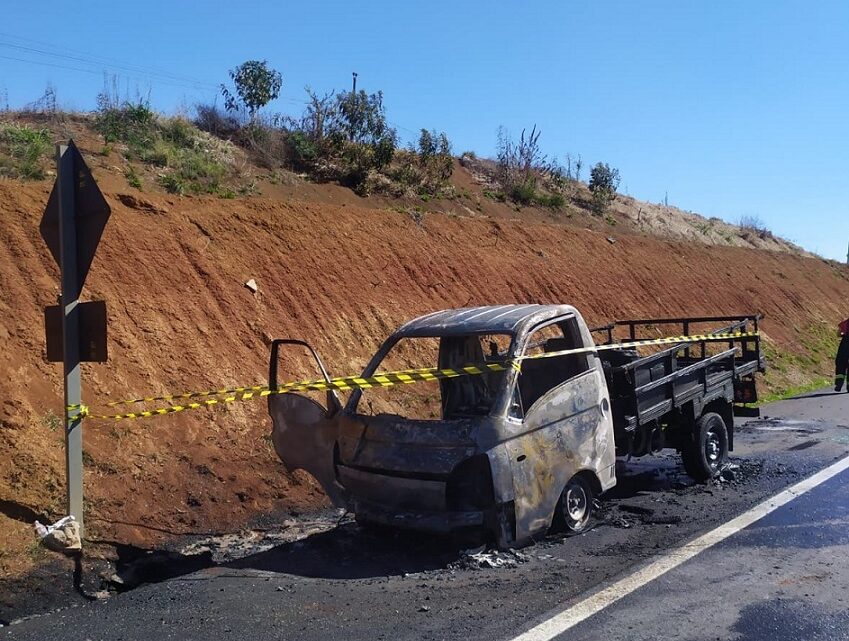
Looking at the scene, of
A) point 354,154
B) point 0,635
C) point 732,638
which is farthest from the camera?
point 354,154

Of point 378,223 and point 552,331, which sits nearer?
point 552,331

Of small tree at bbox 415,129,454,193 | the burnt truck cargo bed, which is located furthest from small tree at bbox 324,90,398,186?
the burnt truck cargo bed

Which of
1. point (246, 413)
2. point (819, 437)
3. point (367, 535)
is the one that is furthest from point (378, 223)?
point (367, 535)

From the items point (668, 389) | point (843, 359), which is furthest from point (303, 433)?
point (843, 359)

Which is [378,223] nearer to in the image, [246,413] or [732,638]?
[246,413]

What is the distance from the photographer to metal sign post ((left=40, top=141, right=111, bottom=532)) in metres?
6.39

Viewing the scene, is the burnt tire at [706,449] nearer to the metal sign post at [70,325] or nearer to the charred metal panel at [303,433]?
the charred metal panel at [303,433]

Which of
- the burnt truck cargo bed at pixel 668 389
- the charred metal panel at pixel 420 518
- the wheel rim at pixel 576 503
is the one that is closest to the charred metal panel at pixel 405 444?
the charred metal panel at pixel 420 518

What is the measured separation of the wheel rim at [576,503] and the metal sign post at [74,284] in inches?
155

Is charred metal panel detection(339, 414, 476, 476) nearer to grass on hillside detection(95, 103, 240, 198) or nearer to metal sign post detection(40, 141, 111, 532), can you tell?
metal sign post detection(40, 141, 111, 532)

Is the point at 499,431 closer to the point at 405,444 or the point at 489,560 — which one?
the point at 405,444

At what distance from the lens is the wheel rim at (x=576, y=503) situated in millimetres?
6855

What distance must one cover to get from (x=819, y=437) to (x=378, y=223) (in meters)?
8.43

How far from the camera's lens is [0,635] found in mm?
4969
